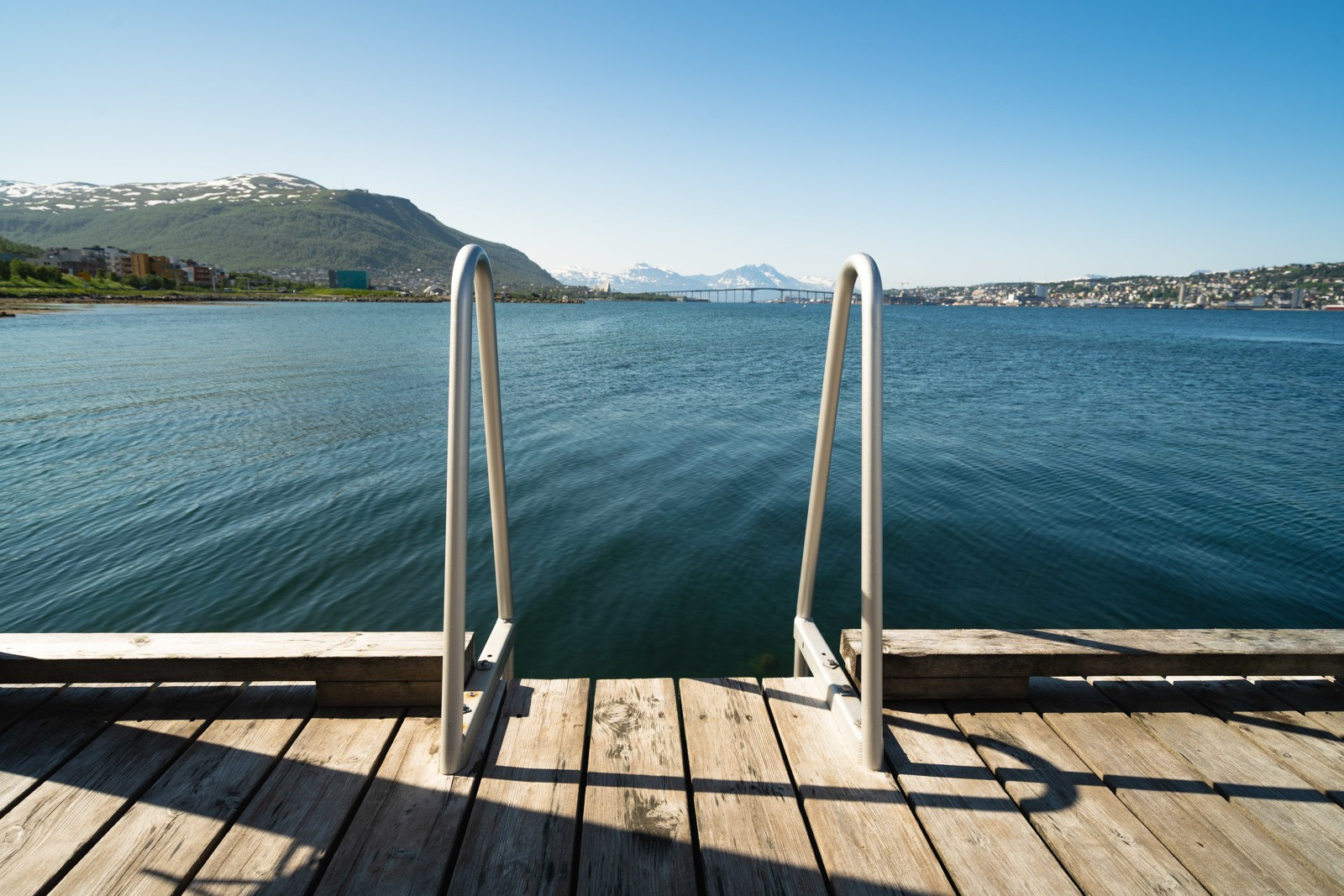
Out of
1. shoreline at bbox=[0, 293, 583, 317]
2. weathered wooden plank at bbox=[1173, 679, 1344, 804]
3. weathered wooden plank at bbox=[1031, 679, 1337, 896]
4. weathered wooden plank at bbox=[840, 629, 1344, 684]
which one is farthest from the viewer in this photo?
shoreline at bbox=[0, 293, 583, 317]

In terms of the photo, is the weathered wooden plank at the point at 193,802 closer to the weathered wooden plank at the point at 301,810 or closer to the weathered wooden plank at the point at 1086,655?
the weathered wooden plank at the point at 301,810

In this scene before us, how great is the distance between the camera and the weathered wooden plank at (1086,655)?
10.8ft

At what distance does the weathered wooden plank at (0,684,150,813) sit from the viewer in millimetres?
2775

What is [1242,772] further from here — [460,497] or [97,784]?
[97,784]

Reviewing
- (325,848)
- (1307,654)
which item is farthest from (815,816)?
(1307,654)

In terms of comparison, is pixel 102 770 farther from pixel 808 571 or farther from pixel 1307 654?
pixel 1307 654

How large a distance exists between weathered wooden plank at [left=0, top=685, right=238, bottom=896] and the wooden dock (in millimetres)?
11

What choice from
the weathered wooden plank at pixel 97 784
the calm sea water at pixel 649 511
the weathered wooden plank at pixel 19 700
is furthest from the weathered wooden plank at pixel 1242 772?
the weathered wooden plank at pixel 19 700

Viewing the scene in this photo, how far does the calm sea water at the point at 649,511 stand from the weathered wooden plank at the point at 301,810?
5042 mm

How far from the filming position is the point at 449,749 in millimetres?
2803

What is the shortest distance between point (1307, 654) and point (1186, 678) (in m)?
0.56

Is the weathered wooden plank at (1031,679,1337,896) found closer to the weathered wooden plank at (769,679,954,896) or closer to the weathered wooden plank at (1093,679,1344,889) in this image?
the weathered wooden plank at (1093,679,1344,889)

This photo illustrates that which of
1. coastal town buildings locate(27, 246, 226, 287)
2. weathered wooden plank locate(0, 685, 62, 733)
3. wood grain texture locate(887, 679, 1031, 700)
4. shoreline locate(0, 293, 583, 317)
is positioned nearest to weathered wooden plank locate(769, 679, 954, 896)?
wood grain texture locate(887, 679, 1031, 700)

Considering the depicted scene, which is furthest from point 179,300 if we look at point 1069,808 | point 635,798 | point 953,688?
point 1069,808
